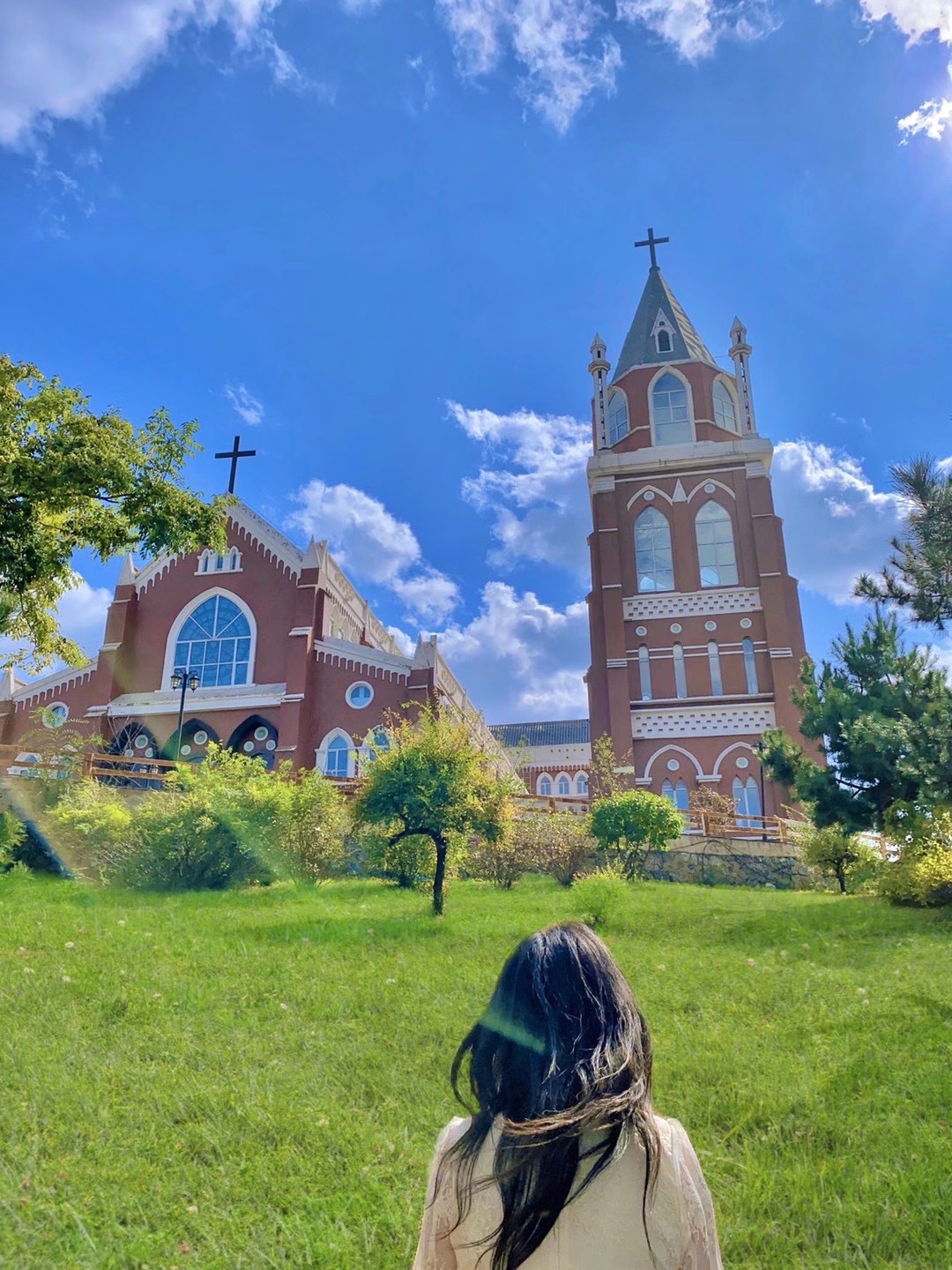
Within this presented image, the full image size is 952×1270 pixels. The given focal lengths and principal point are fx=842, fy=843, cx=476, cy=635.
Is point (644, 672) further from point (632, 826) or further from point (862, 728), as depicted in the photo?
point (862, 728)

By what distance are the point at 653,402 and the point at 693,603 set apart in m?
9.07

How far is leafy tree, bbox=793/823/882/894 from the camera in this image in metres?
15.5

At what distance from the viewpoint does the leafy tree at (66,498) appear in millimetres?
10172

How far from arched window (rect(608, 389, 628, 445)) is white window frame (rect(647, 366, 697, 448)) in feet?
3.29

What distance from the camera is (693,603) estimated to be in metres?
29.6

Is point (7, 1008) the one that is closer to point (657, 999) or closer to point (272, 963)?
point (272, 963)

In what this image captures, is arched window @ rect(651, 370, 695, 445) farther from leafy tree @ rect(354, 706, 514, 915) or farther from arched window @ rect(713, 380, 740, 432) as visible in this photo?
leafy tree @ rect(354, 706, 514, 915)

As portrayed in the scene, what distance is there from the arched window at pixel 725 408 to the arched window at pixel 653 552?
17.0 feet

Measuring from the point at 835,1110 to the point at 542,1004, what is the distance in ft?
12.9

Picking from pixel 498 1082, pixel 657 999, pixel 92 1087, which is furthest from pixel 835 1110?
pixel 92 1087

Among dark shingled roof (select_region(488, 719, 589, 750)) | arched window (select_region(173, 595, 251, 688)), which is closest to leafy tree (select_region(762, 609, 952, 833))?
arched window (select_region(173, 595, 251, 688))

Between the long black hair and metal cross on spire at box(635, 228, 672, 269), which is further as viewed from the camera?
metal cross on spire at box(635, 228, 672, 269)

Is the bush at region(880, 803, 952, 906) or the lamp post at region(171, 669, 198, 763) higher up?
the lamp post at region(171, 669, 198, 763)

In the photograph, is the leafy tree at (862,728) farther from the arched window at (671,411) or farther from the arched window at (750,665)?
the arched window at (671,411)
